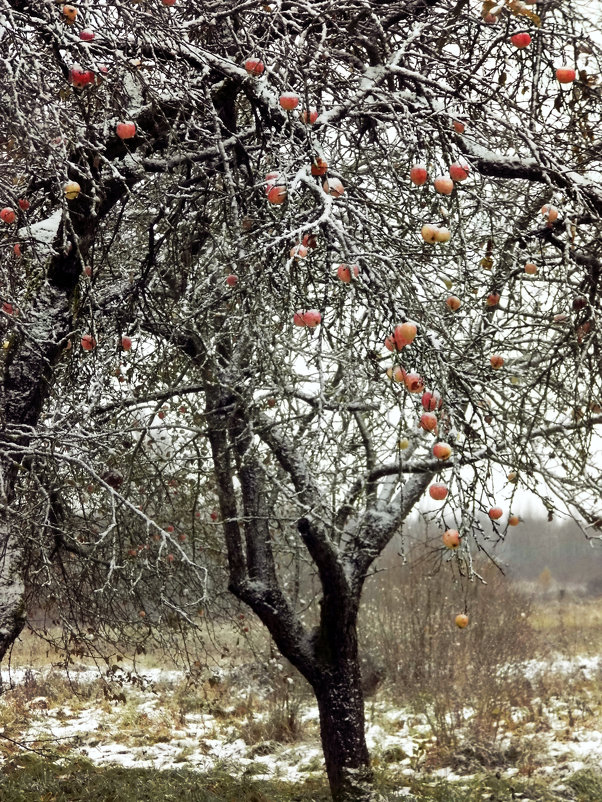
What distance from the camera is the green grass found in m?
6.02

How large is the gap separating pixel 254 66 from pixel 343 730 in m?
4.74

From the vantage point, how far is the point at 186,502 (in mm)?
6766

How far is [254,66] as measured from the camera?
3027mm

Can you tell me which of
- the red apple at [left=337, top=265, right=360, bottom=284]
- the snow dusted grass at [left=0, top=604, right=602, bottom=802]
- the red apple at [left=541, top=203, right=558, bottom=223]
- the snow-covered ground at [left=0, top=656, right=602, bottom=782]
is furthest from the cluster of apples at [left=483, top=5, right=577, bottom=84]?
the snow-covered ground at [left=0, top=656, right=602, bottom=782]

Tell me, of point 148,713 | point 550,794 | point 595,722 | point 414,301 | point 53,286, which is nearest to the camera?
point 414,301

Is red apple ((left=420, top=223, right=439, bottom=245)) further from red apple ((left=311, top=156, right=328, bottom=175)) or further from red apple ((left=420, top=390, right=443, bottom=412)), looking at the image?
red apple ((left=420, top=390, right=443, bottom=412))

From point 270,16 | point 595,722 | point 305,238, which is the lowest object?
point 595,722

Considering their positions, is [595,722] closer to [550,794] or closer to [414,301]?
[550,794]

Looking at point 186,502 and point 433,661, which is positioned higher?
point 186,502

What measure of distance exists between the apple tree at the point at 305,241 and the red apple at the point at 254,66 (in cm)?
2

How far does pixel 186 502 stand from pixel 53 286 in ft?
11.7

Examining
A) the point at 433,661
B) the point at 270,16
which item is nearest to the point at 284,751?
the point at 433,661

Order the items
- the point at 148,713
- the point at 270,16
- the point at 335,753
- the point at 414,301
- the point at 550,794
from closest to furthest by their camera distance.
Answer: the point at 414,301
the point at 270,16
the point at 335,753
the point at 550,794
the point at 148,713

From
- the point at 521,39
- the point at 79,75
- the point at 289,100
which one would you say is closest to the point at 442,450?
the point at 289,100
